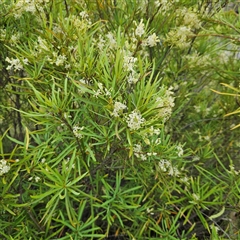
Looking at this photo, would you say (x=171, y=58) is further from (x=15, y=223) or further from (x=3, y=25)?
(x=15, y=223)

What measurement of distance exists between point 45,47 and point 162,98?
0.52m

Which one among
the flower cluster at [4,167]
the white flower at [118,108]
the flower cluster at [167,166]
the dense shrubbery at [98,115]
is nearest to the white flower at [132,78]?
the dense shrubbery at [98,115]

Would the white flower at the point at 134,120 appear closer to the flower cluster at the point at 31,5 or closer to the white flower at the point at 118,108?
the white flower at the point at 118,108

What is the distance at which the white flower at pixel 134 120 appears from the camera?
3.43 feet

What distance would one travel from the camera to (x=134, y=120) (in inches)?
41.3

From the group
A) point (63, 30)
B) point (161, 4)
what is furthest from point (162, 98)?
point (161, 4)

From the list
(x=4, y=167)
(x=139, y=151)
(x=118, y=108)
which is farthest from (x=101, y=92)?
(x=4, y=167)

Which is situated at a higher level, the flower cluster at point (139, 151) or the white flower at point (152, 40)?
the white flower at point (152, 40)

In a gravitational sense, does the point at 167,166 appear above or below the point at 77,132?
below

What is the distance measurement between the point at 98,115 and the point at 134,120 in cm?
30

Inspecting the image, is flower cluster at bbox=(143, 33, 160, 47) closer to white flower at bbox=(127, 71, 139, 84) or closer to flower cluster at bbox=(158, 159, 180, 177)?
white flower at bbox=(127, 71, 139, 84)

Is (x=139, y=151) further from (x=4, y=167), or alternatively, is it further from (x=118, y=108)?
(x=4, y=167)

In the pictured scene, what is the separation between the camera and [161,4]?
1.60m

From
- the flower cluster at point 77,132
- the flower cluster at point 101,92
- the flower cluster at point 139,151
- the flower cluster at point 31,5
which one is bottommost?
the flower cluster at point 139,151
